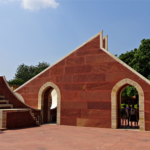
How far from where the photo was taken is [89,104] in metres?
12.4

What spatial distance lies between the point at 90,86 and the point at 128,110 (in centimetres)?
313

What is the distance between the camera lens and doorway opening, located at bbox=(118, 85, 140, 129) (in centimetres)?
1232

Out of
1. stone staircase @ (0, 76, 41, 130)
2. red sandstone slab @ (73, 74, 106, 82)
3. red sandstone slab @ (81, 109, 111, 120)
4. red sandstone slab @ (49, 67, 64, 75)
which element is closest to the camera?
stone staircase @ (0, 76, 41, 130)

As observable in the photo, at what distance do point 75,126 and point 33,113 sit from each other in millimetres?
2597

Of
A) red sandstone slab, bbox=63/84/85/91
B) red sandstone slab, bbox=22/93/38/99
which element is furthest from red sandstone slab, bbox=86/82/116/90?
red sandstone slab, bbox=22/93/38/99

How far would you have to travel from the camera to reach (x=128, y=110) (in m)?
13.5

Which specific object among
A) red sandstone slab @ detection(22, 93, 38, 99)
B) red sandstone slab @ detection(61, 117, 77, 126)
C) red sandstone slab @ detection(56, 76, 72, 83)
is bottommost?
red sandstone slab @ detection(61, 117, 77, 126)

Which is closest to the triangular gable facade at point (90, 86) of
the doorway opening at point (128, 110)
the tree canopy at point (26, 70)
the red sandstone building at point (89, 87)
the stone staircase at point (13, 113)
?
the red sandstone building at point (89, 87)

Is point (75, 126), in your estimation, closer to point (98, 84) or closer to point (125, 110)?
point (98, 84)

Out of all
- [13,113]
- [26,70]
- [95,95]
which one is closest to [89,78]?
[95,95]

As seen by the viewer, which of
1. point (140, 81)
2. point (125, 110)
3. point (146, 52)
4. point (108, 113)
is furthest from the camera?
point (146, 52)

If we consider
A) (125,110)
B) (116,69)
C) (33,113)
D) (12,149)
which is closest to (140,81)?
(116,69)

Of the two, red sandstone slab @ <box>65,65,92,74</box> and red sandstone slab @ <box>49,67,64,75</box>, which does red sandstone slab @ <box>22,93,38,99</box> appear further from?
red sandstone slab @ <box>65,65,92,74</box>

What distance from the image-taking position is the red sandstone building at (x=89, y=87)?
450 inches
